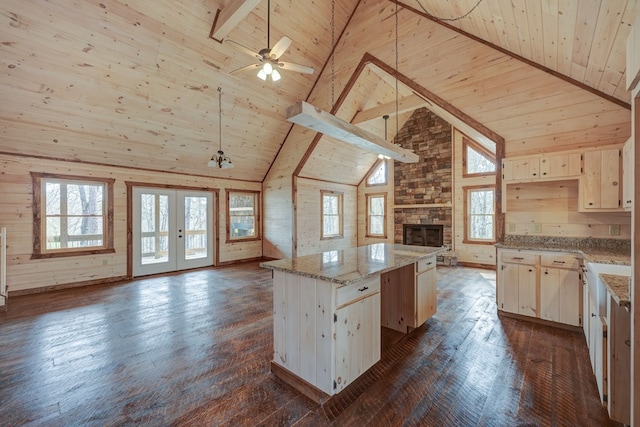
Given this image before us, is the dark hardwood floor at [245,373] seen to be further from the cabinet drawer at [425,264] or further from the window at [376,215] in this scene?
the window at [376,215]

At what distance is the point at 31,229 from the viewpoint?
4.90 metres

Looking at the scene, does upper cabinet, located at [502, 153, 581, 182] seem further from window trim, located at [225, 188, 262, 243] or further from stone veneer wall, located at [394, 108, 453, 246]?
window trim, located at [225, 188, 262, 243]

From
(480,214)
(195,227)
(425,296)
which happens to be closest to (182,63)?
(195,227)

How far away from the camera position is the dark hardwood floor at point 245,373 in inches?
75.0

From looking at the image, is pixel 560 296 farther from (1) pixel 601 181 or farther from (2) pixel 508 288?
(1) pixel 601 181

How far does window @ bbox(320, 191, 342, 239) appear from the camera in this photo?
859 cm

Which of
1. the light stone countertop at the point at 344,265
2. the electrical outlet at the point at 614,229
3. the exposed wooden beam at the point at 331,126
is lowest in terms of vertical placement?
the light stone countertop at the point at 344,265

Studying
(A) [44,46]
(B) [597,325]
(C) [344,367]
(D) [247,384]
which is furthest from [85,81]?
(B) [597,325]

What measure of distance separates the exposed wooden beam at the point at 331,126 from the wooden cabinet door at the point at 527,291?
87.1 inches

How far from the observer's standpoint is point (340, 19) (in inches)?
201

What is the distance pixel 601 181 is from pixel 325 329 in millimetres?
3584

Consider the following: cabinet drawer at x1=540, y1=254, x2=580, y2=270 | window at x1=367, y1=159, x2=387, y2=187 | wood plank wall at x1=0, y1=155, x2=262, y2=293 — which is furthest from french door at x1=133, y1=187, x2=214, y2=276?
cabinet drawer at x1=540, y1=254, x2=580, y2=270

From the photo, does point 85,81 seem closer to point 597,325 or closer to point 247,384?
point 247,384

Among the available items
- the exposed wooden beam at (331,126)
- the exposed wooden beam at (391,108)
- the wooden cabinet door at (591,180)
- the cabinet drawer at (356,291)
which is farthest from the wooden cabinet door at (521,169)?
the cabinet drawer at (356,291)
